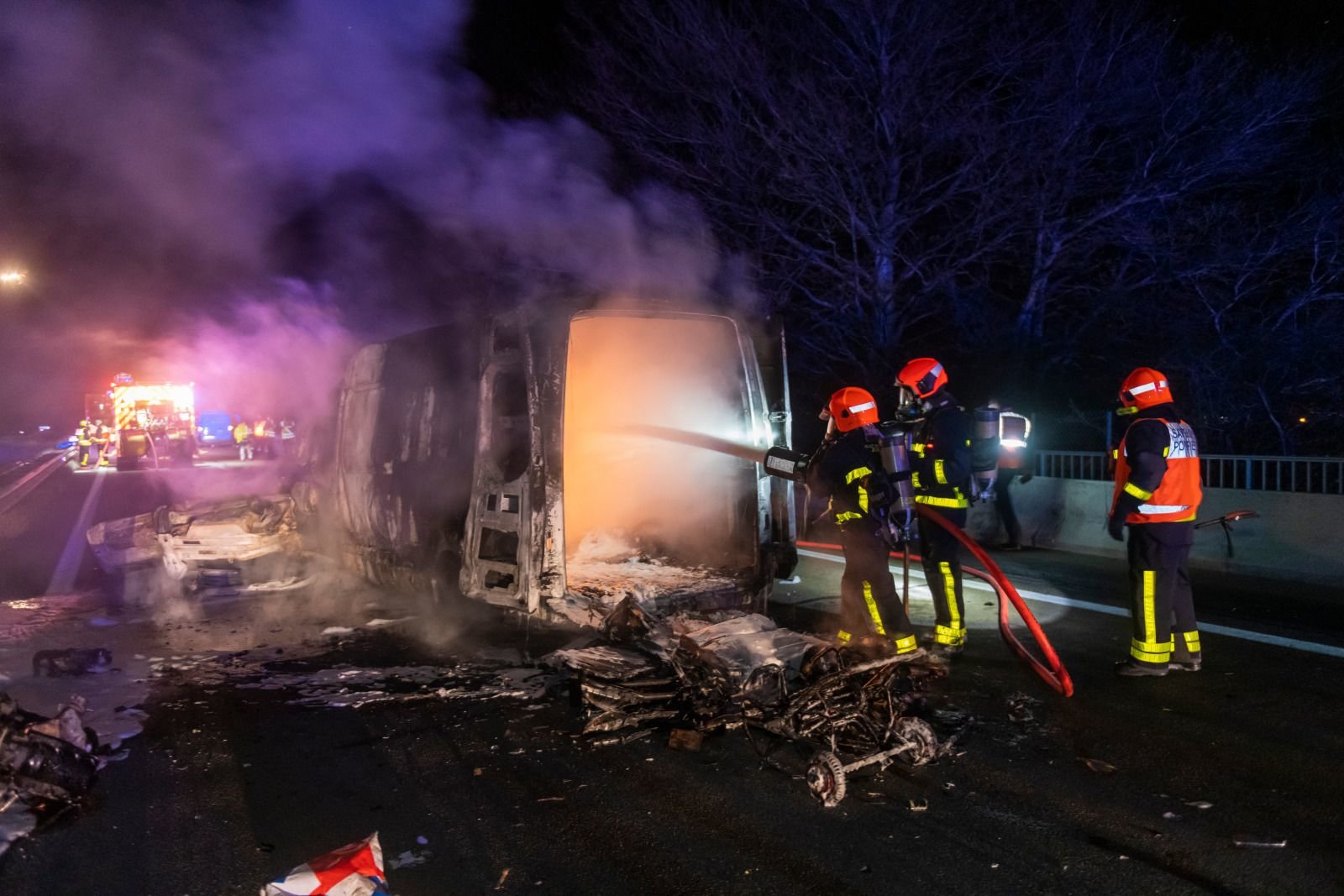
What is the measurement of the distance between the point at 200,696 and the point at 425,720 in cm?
135

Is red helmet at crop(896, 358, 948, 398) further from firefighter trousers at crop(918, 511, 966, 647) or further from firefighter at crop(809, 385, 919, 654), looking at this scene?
firefighter trousers at crop(918, 511, 966, 647)

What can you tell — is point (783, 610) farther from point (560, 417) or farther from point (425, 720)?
point (425, 720)

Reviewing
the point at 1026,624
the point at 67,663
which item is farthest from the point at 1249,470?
the point at 67,663

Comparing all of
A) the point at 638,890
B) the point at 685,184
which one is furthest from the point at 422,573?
the point at 685,184

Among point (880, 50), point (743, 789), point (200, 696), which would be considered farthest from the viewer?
point (880, 50)

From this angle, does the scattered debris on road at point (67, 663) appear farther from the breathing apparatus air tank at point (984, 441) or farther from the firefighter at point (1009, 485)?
the firefighter at point (1009, 485)

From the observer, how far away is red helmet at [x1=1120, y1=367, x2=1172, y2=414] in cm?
520

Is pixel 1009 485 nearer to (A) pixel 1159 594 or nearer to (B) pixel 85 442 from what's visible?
(A) pixel 1159 594

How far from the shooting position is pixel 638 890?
293 cm

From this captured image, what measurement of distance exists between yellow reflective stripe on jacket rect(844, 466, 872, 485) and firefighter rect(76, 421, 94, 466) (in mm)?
29873

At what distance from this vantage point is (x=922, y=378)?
5.81m

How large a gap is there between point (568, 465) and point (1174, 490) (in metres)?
4.39

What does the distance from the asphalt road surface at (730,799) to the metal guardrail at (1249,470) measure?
366 cm

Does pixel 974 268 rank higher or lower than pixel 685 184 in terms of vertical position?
lower
